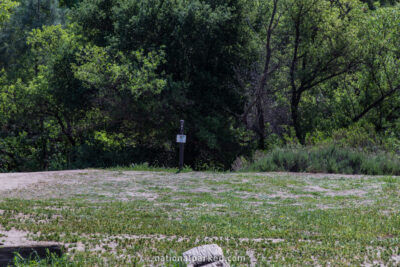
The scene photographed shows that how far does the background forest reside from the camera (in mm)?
20516

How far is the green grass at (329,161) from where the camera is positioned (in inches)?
627

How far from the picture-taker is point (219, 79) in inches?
874

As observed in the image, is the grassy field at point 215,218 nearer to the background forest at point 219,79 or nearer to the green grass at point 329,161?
the green grass at point 329,161

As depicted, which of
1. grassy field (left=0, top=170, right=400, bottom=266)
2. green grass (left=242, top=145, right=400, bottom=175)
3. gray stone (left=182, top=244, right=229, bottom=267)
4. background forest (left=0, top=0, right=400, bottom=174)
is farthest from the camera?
background forest (left=0, top=0, right=400, bottom=174)

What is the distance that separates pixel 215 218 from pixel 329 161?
910cm

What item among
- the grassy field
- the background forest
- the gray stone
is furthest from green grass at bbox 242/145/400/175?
the gray stone

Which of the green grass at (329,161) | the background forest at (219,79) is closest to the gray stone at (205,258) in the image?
→ the green grass at (329,161)

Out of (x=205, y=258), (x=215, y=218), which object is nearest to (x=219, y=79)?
(x=215, y=218)

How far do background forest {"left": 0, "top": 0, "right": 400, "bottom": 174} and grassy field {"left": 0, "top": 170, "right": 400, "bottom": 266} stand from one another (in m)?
6.98

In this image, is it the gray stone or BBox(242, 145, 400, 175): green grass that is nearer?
the gray stone

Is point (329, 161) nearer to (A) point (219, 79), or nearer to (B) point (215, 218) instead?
(A) point (219, 79)

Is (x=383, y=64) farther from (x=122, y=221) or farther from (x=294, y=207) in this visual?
(x=122, y=221)

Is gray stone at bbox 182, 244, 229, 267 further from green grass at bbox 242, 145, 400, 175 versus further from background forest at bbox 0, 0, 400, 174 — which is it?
background forest at bbox 0, 0, 400, 174

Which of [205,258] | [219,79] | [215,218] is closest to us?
[205,258]
